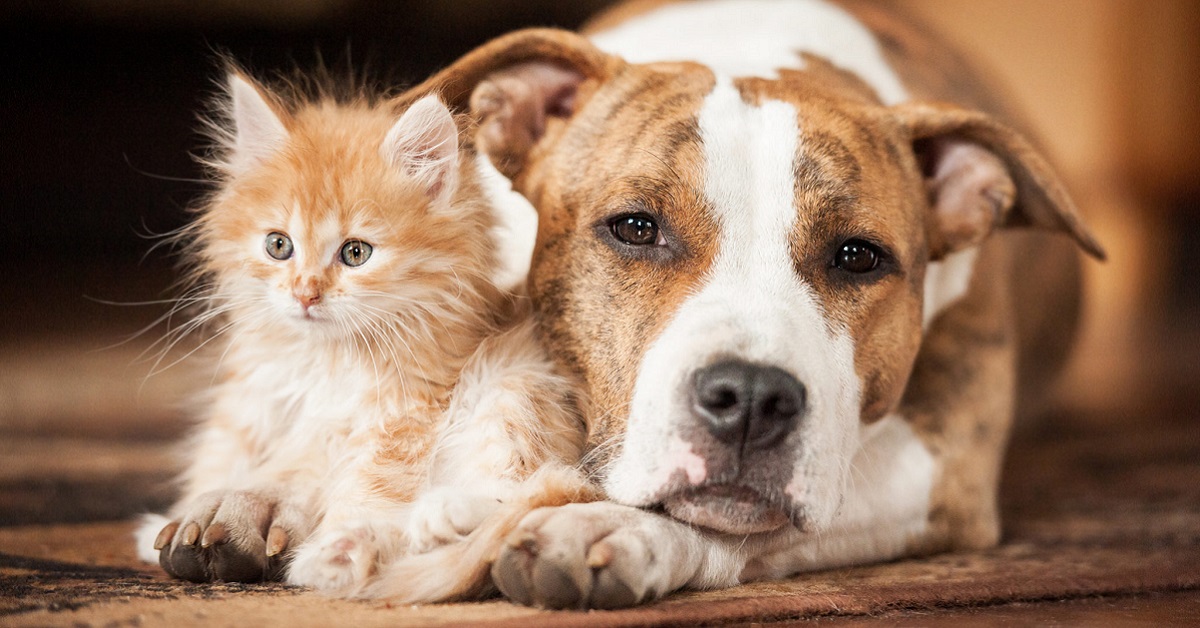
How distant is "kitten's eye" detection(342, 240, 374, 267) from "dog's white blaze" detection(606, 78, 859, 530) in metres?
0.42

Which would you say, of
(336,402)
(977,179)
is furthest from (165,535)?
(977,179)

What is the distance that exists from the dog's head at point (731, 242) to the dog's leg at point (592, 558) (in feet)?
0.23

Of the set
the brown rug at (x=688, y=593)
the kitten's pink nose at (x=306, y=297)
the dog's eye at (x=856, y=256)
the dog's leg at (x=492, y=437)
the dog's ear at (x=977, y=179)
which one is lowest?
the brown rug at (x=688, y=593)

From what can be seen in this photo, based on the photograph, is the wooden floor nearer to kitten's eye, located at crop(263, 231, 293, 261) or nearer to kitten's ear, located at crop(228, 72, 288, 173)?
kitten's eye, located at crop(263, 231, 293, 261)

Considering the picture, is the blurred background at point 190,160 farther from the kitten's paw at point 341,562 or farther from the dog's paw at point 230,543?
the kitten's paw at point 341,562

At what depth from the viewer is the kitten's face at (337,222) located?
1566 millimetres

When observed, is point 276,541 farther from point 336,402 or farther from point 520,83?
point 520,83

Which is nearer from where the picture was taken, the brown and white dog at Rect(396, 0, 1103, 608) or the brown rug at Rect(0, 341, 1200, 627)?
the brown rug at Rect(0, 341, 1200, 627)

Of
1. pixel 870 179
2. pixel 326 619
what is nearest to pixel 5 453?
pixel 326 619

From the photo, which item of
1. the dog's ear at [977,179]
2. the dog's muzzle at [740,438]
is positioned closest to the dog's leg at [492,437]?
the dog's muzzle at [740,438]

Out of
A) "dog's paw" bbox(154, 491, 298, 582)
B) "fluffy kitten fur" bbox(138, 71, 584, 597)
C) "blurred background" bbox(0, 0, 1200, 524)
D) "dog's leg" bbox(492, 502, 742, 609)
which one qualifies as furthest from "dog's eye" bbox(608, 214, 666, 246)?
"blurred background" bbox(0, 0, 1200, 524)

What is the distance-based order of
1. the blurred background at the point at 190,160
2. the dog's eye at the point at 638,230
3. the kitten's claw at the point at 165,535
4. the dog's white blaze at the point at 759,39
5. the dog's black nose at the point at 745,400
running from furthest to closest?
the blurred background at the point at 190,160, the dog's white blaze at the point at 759,39, the dog's eye at the point at 638,230, the kitten's claw at the point at 165,535, the dog's black nose at the point at 745,400

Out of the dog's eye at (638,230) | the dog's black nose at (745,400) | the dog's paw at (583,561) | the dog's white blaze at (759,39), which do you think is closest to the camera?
the dog's paw at (583,561)

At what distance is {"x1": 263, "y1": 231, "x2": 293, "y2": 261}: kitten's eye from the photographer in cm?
161
